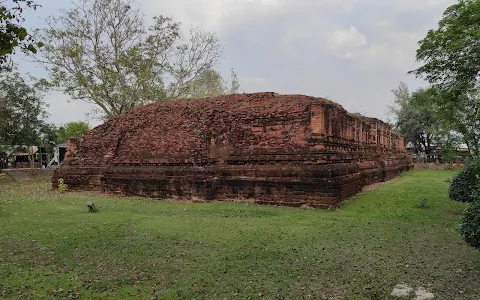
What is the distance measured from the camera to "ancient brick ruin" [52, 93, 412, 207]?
8.98 m

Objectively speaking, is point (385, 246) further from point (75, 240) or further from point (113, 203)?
point (113, 203)

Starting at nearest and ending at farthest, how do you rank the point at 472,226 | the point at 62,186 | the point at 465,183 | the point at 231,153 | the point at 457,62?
the point at 472,226, the point at 465,183, the point at 457,62, the point at 231,153, the point at 62,186

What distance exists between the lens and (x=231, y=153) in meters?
10.4

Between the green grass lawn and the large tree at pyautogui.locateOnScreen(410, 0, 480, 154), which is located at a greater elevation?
the large tree at pyautogui.locateOnScreen(410, 0, 480, 154)

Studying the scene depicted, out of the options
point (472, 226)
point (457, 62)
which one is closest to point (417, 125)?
point (457, 62)

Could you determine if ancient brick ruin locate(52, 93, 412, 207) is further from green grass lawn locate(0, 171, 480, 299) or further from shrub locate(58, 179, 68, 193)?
green grass lawn locate(0, 171, 480, 299)

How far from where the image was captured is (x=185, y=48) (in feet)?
77.5

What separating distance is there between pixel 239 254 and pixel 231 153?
5.33m

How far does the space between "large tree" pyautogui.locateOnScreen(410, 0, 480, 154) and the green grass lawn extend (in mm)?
2993

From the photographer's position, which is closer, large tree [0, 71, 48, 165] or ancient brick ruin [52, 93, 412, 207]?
ancient brick ruin [52, 93, 412, 207]

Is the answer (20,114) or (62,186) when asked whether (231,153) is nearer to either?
(62,186)

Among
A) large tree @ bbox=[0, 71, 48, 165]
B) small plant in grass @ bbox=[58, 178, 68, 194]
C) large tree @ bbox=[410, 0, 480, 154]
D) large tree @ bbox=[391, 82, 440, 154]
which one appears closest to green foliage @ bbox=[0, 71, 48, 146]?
large tree @ bbox=[0, 71, 48, 165]

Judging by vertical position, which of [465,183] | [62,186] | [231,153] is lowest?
[62,186]

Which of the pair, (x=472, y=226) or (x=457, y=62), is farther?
(x=457, y=62)
